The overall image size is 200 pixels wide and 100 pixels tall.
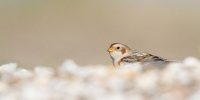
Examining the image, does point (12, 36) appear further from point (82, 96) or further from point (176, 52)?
point (82, 96)

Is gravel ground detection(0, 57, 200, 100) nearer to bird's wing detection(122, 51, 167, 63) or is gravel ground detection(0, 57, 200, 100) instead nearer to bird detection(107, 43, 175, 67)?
bird detection(107, 43, 175, 67)

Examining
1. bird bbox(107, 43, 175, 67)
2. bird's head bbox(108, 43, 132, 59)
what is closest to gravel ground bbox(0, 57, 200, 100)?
bird bbox(107, 43, 175, 67)

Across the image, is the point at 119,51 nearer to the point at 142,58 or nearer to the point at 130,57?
the point at 130,57

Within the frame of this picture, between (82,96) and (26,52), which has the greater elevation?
(26,52)

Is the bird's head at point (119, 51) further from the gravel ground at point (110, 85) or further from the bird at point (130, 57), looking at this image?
the gravel ground at point (110, 85)

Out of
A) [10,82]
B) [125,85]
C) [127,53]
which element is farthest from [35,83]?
[127,53]

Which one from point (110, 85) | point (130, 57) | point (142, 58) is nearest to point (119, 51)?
point (130, 57)
